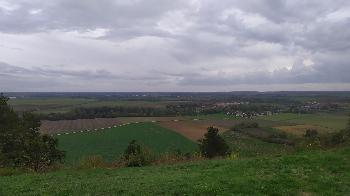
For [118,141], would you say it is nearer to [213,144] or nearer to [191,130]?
[191,130]

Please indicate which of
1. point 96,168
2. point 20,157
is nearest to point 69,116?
point 20,157

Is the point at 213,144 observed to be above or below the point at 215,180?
below

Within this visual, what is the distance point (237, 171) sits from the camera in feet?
57.8

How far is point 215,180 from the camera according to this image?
50.5ft

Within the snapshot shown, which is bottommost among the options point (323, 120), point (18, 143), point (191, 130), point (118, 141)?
point (118, 141)

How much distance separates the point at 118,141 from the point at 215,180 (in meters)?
60.0

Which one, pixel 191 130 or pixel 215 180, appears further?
pixel 191 130

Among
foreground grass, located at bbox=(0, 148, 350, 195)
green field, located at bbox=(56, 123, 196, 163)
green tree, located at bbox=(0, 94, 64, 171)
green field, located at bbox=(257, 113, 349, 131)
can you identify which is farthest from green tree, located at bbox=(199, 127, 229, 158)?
green field, located at bbox=(257, 113, 349, 131)

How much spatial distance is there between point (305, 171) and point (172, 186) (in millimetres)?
5595

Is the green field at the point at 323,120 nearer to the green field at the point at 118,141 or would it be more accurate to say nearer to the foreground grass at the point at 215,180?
the green field at the point at 118,141

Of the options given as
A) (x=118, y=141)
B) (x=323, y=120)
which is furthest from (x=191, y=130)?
(x=323, y=120)

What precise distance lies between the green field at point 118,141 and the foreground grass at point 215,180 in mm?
37522

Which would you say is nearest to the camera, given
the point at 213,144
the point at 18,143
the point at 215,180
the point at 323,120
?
the point at 215,180

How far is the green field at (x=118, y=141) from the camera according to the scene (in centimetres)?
6245
